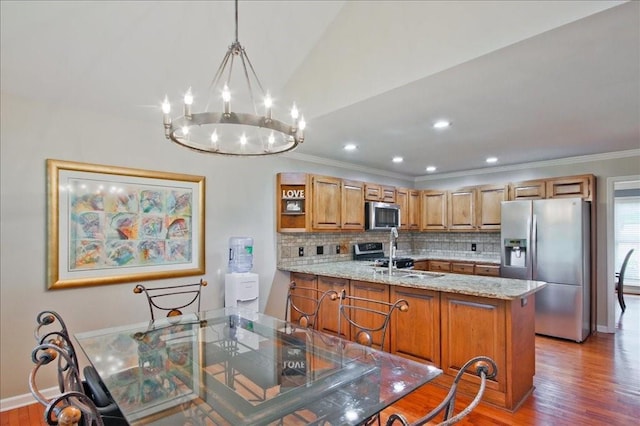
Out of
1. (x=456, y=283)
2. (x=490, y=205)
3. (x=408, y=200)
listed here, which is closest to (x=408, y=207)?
(x=408, y=200)

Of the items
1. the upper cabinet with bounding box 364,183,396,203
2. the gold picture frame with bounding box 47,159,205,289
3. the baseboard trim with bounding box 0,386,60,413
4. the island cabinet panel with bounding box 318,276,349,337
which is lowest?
the baseboard trim with bounding box 0,386,60,413

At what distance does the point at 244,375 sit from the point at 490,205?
476cm

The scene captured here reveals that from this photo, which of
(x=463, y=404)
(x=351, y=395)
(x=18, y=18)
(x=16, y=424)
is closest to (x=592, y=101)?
(x=463, y=404)

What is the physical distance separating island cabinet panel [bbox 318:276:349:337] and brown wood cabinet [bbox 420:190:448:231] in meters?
2.83

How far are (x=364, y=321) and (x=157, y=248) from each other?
219 cm

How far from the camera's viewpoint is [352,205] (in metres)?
4.70

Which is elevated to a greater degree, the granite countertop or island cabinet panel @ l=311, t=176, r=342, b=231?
island cabinet panel @ l=311, t=176, r=342, b=231

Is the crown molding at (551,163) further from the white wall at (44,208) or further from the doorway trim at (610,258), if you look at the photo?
the white wall at (44,208)

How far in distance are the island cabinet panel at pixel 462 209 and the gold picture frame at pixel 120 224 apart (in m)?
4.07

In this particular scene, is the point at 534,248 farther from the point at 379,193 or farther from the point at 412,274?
the point at 379,193

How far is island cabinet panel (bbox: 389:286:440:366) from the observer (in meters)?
2.89

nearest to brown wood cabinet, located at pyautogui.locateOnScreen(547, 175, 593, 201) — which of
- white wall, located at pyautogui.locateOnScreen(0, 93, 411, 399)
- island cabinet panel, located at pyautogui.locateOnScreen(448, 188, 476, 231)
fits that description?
island cabinet panel, located at pyautogui.locateOnScreen(448, 188, 476, 231)

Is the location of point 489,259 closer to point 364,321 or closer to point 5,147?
point 364,321

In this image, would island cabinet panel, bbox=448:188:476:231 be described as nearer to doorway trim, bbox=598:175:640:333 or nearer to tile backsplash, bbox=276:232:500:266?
tile backsplash, bbox=276:232:500:266
